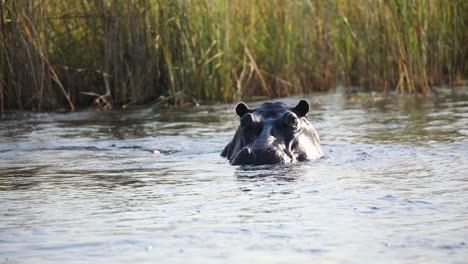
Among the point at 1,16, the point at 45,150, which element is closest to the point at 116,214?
the point at 45,150

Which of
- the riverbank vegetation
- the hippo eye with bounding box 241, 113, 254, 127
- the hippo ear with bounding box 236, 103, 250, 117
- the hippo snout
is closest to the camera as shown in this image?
the hippo snout

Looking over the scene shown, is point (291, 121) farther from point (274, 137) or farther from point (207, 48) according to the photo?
point (207, 48)

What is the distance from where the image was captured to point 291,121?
8000 mm

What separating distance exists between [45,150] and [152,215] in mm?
4175

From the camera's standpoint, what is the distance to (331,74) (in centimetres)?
1417

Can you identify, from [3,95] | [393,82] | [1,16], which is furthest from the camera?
[393,82]

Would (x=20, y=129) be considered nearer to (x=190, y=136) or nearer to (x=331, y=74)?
(x=190, y=136)

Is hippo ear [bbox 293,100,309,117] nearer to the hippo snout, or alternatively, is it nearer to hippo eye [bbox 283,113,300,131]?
hippo eye [bbox 283,113,300,131]

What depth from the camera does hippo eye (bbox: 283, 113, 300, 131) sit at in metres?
7.97

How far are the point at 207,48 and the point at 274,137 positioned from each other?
523 centimetres

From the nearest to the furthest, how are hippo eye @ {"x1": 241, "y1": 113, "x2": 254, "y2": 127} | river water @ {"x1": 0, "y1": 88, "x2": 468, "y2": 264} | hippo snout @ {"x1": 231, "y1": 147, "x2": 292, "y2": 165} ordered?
1. river water @ {"x1": 0, "y1": 88, "x2": 468, "y2": 264}
2. hippo snout @ {"x1": 231, "y1": 147, "x2": 292, "y2": 165}
3. hippo eye @ {"x1": 241, "y1": 113, "x2": 254, "y2": 127}

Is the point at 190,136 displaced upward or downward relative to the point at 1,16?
downward

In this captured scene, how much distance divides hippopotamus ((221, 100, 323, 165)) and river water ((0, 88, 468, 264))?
0.13 m

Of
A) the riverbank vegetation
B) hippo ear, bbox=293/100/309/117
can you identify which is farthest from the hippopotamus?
the riverbank vegetation
